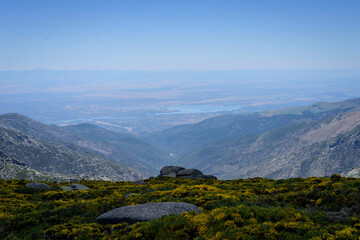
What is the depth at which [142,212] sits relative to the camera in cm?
2105

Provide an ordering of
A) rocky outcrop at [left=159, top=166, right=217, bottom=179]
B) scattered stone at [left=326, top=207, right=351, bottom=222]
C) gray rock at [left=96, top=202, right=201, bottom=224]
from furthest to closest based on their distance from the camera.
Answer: rocky outcrop at [left=159, top=166, right=217, bottom=179]
gray rock at [left=96, top=202, right=201, bottom=224]
scattered stone at [left=326, top=207, right=351, bottom=222]

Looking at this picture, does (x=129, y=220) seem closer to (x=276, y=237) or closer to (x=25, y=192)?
(x=276, y=237)

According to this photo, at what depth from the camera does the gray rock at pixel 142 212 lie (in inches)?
802

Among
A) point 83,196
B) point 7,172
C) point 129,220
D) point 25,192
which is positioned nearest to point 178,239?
point 129,220

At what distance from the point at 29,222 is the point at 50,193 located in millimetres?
13709

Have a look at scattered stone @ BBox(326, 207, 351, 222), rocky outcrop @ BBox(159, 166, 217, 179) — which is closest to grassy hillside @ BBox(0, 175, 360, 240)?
scattered stone @ BBox(326, 207, 351, 222)

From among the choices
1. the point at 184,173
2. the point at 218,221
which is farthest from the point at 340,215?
the point at 184,173

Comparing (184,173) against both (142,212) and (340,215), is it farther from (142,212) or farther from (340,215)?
(340,215)

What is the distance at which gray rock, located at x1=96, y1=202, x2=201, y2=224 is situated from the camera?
20375 millimetres

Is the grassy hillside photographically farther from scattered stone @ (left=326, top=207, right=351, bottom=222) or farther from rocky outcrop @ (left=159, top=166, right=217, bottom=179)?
rocky outcrop @ (left=159, top=166, right=217, bottom=179)

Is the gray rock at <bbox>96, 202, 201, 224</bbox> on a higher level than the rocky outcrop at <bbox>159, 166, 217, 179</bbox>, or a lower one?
higher

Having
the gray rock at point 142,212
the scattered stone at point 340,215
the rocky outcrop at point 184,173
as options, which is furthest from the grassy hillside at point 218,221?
the rocky outcrop at point 184,173

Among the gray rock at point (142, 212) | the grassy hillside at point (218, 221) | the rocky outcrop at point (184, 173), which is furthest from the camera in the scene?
the rocky outcrop at point (184, 173)

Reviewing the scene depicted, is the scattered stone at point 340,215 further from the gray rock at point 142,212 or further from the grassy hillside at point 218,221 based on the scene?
the gray rock at point 142,212
